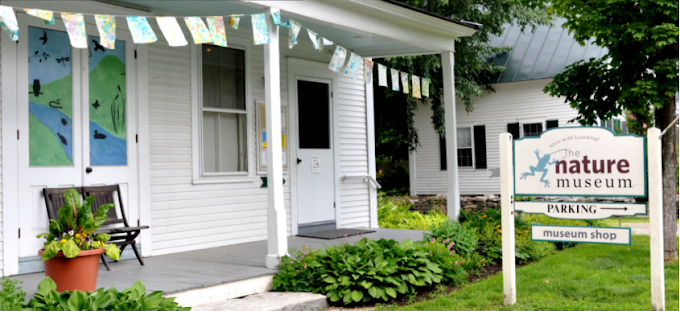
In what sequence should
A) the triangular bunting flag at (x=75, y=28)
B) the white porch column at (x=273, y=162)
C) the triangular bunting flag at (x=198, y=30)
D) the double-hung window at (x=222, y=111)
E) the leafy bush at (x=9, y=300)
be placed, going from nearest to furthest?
the leafy bush at (x=9, y=300) → the triangular bunting flag at (x=75, y=28) → the triangular bunting flag at (x=198, y=30) → the white porch column at (x=273, y=162) → the double-hung window at (x=222, y=111)

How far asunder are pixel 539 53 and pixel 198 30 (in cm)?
1314

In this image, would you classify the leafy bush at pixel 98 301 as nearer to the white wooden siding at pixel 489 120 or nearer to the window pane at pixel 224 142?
the window pane at pixel 224 142

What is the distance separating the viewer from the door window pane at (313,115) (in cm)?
874

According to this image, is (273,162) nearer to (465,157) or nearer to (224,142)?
(224,142)

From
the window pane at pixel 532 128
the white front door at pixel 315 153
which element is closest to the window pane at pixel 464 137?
the window pane at pixel 532 128

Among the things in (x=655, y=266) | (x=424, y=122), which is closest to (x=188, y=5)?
(x=655, y=266)

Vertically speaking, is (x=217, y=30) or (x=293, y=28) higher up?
(x=293, y=28)

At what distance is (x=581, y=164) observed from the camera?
16.2 ft

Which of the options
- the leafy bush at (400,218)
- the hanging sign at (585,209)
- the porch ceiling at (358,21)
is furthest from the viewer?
the leafy bush at (400,218)

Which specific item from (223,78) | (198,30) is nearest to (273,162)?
(198,30)

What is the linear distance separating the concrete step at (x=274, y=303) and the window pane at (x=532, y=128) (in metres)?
12.5

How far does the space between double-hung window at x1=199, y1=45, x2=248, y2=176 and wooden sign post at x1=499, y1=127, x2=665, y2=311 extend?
11.9 ft

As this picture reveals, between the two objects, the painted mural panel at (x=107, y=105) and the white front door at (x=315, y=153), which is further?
the white front door at (x=315, y=153)

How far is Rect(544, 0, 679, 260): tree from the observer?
22.0 ft
